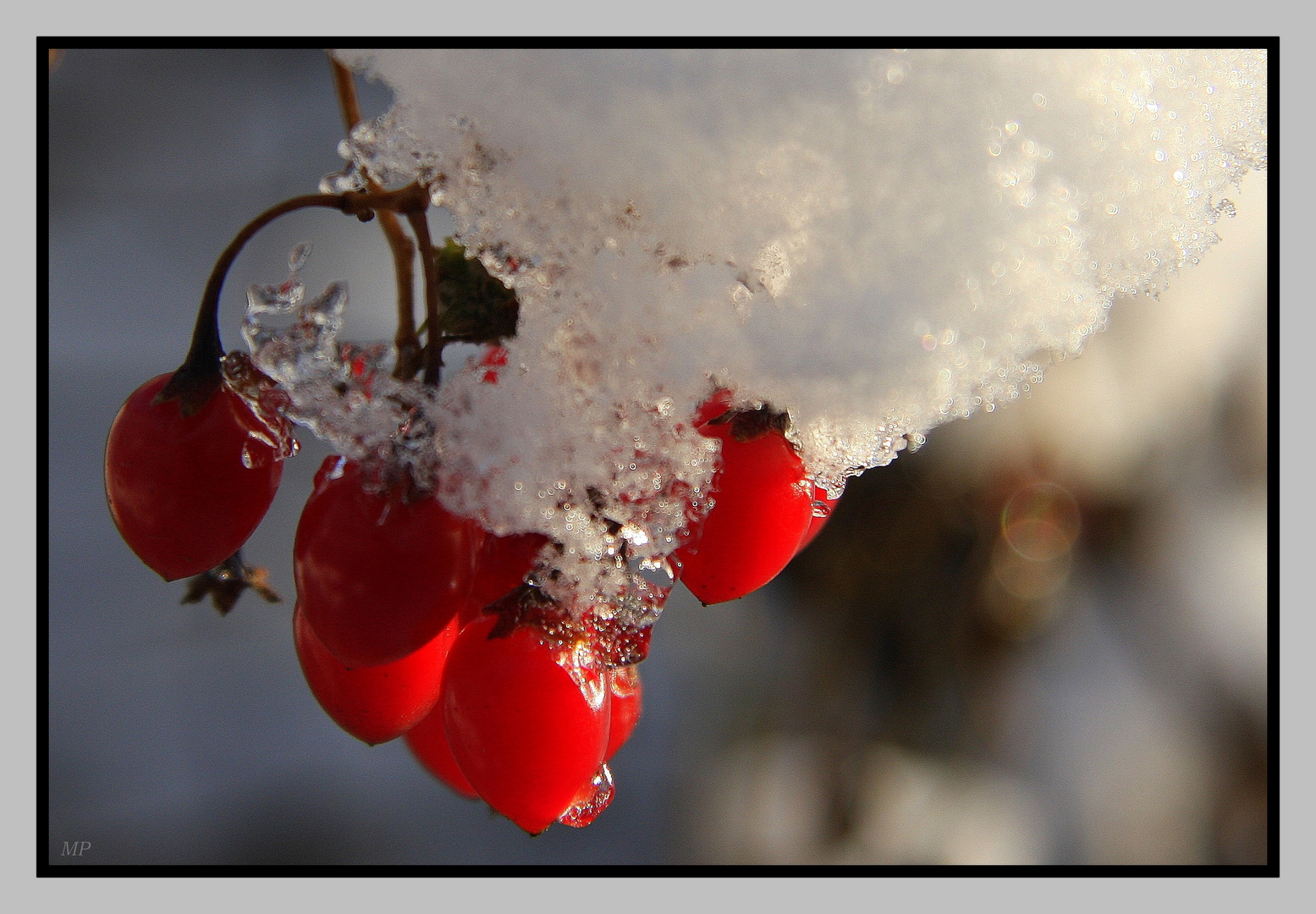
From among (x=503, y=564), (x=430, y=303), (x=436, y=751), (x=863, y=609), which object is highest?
(x=430, y=303)

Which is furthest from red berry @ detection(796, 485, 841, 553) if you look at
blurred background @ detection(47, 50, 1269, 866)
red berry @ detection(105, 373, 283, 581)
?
blurred background @ detection(47, 50, 1269, 866)

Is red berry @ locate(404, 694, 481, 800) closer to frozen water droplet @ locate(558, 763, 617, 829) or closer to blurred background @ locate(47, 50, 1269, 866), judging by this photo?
frozen water droplet @ locate(558, 763, 617, 829)

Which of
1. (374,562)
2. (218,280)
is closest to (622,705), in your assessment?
(374,562)

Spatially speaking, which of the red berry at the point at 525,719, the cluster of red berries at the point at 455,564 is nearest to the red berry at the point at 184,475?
the cluster of red berries at the point at 455,564

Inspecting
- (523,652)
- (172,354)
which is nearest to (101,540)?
(172,354)

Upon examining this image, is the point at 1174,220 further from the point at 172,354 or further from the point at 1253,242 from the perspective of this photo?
the point at 172,354

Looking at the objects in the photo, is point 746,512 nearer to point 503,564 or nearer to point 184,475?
point 503,564
